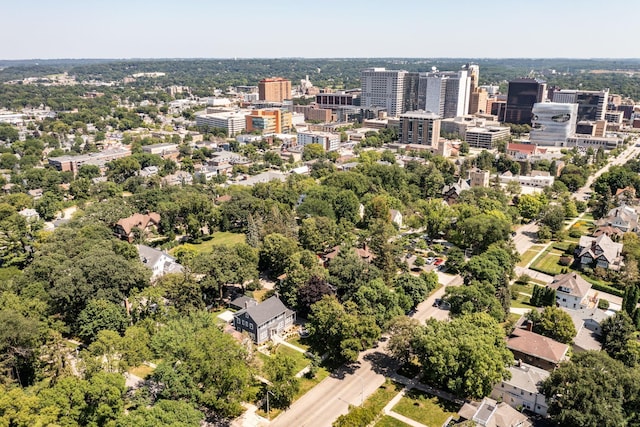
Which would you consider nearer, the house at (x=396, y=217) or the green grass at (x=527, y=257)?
the green grass at (x=527, y=257)

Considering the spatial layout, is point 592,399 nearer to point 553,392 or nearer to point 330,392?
point 553,392

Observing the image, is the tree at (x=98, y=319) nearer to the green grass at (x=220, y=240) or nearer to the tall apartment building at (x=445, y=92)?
the green grass at (x=220, y=240)

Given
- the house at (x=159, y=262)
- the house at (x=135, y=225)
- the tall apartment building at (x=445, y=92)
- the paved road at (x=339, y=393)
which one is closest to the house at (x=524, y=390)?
the paved road at (x=339, y=393)

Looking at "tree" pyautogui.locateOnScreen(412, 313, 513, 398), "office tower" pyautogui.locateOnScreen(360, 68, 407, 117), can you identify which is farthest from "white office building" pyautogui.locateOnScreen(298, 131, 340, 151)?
"tree" pyautogui.locateOnScreen(412, 313, 513, 398)

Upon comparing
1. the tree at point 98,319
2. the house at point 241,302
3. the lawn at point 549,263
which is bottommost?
the lawn at point 549,263

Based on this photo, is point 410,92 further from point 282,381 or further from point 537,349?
point 282,381

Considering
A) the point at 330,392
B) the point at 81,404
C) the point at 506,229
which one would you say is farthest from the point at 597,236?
the point at 81,404

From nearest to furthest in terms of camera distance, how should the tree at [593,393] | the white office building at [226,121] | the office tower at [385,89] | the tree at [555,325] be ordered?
the tree at [593,393]
the tree at [555,325]
the white office building at [226,121]
the office tower at [385,89]
